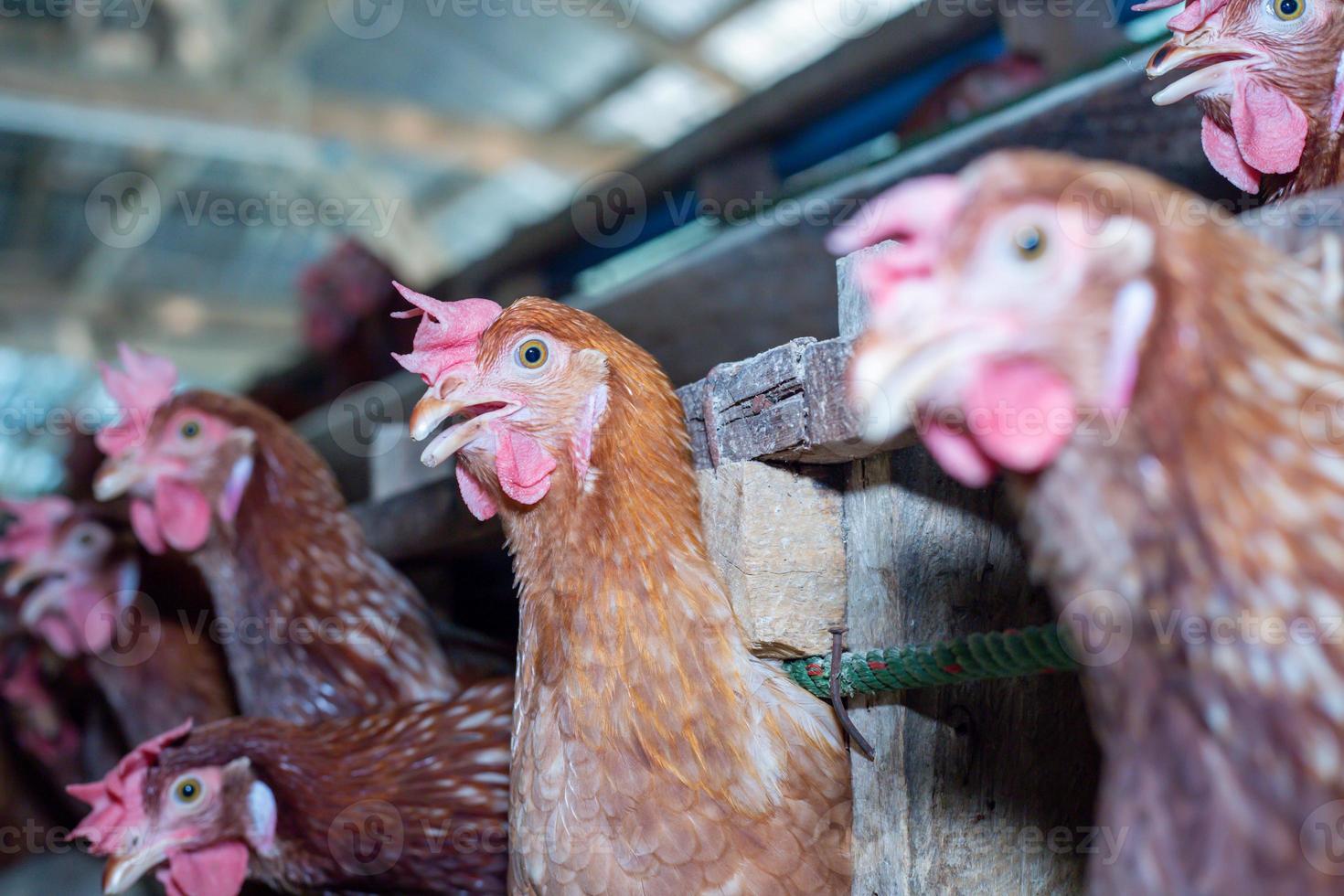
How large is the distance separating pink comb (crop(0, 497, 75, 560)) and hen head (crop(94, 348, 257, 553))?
959mm

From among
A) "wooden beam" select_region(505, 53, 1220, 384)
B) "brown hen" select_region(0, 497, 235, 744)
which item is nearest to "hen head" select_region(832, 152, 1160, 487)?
"wooden beam" select_region(505, 53, 1220, 384)

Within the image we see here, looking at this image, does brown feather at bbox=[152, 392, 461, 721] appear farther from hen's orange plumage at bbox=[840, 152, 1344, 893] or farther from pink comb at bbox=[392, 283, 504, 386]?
hen's orange plumage at bbox=[840, 152, 1344, 893]

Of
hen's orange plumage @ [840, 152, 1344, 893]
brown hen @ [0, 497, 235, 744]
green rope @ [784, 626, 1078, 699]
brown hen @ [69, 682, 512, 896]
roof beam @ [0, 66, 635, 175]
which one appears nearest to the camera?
hen's orange plumage @ [840, 152, 1344, 893]

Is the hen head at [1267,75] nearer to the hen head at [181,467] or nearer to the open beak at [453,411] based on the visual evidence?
the open beak at [453,411]

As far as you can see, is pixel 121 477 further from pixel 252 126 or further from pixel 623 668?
pixel 252 126

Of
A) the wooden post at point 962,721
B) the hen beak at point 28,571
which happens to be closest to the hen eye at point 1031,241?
the wooden post at point 962,721

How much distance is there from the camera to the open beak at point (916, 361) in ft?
2.57

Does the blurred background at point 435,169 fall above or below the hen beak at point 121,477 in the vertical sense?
above

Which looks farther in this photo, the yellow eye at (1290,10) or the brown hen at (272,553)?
the brown hen at (272,553)

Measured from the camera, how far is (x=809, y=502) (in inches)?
61.6

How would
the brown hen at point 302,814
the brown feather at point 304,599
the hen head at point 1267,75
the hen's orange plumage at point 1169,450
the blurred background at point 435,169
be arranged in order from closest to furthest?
the hen's orange plumage at point 1169,450
the hen head at point 1267,75
the brown hen at point 302,814
the brown feather at point 304,599
the blurred background at point 435,169

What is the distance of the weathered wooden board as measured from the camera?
154 centimetres

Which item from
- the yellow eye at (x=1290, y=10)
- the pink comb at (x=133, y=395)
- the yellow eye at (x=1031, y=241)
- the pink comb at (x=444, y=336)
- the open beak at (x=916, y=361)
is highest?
the yellow eye at (x=1290, y=10)

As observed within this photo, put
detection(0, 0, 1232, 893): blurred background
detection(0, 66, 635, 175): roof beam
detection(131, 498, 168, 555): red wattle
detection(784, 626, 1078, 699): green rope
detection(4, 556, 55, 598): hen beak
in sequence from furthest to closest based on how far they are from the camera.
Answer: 1. detection(0, 66, 635, 175): roof beam
2. detection(4, 556, 55, 598): hen beak
3. detection(0, 0, 1232, 893): blurred background
4. detection(131, 498, 168, 555): red wattle
5. detection(784, 626, 1078, 699): green rope
